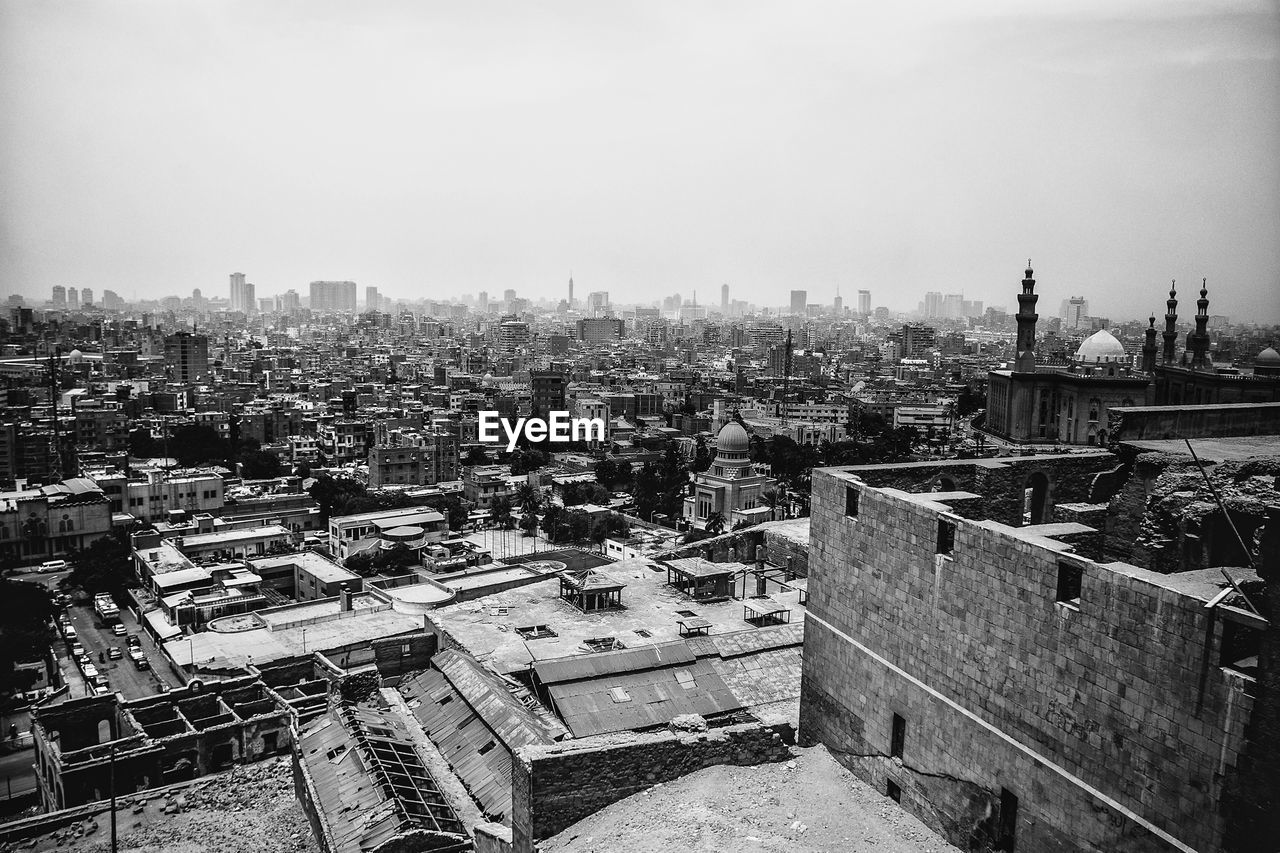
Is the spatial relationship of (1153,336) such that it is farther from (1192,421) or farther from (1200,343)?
(1192,421)

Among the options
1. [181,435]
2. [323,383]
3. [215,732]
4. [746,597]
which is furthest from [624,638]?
[323,383]

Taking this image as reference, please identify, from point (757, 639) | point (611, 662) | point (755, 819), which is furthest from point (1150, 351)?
point (755, 819)

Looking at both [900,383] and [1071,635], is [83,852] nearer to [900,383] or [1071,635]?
[1071,635]

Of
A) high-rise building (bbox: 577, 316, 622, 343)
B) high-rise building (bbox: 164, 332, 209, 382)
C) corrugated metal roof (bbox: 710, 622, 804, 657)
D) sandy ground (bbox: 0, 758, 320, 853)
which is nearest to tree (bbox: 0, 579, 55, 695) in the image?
sandy ground (bbox: 0, 758, 320, 853)

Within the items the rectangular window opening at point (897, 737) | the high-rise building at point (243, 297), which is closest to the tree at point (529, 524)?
the rectangular window opening at point (897, 737)

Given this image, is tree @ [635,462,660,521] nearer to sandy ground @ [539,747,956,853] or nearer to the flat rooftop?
the flat rooftop
